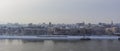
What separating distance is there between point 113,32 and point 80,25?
2.01m

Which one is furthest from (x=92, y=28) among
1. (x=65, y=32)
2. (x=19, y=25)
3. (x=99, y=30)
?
(x=19, y=25)

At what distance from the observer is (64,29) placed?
1215 cm

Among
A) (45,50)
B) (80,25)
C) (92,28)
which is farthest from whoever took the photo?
(80,25)

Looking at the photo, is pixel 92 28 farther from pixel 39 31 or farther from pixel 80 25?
pixel 39 31

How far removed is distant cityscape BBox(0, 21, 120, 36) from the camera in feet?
37.2

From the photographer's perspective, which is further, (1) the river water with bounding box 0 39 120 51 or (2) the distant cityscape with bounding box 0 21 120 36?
(2) the distant cityscape with bounding box 0 21 120 36

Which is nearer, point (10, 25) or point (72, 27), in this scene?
point (72, 27)

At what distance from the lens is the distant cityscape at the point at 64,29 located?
11.3 metres

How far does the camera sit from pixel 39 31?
11.5 m

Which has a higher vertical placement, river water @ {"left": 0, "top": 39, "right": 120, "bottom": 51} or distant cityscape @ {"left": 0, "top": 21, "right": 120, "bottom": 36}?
distant cityscape @ {"left": 0, "top": 21, "right": 120, "bottom": 36}

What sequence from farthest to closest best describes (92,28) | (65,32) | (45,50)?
(92,28), (65,32), (45,50)

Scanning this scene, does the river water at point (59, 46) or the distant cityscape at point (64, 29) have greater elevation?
the distant cityscape at point (64, 29)

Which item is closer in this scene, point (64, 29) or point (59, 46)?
point (59, 46)

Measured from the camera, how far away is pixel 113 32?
11586mm
